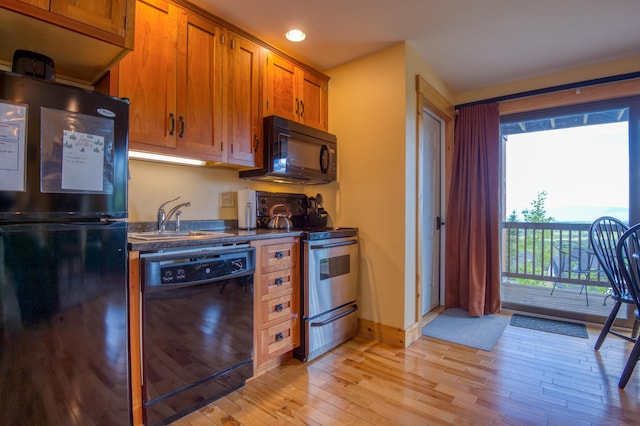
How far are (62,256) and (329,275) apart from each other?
169 cm

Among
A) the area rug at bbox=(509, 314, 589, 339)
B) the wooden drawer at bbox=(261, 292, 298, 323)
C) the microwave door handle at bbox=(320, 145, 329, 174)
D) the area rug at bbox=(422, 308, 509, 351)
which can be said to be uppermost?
the microwave door handle at bbox=(320, 145, 329, 174)

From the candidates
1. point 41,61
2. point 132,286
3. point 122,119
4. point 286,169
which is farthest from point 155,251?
point 286,169

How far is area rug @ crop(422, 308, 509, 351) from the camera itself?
8.70ft

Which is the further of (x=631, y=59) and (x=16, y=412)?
(x=631, y=59)

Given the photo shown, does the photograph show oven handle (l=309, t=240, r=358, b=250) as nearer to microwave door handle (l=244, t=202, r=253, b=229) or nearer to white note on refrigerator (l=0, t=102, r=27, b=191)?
microwave door handle (l=244, t=202, r=253, b=229)

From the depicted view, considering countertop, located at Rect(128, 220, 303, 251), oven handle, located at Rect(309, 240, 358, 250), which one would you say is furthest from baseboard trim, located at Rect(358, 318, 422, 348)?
countertop, located at Rect(128, 220, 303, 251)

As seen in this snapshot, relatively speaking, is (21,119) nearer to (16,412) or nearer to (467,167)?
(16,412)

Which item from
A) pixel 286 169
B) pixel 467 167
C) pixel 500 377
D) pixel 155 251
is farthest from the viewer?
pixel 467 167

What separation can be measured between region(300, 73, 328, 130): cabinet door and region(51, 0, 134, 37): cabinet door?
59.3 inches

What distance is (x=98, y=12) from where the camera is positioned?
1424mm

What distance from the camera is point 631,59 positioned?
2.77 m

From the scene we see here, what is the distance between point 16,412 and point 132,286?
0.55 m

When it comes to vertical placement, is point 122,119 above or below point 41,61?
below

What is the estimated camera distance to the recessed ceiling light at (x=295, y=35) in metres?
2.38
